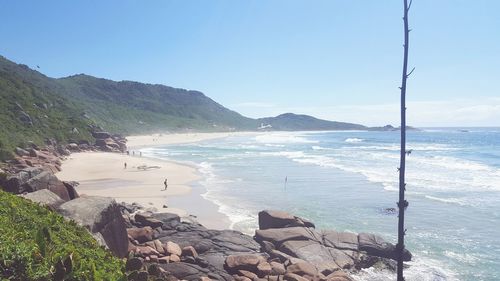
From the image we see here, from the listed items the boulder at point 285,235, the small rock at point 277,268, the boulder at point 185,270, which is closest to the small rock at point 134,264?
the boulder at point 185,270

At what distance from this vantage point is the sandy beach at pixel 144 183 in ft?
81.9

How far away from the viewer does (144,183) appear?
34750 millimetres

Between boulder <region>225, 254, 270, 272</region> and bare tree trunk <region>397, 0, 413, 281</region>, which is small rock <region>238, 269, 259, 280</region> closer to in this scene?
boulder <region>225, 254, 270, 272</region>

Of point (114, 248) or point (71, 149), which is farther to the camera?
point (71, 149)

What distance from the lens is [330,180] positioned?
121ft

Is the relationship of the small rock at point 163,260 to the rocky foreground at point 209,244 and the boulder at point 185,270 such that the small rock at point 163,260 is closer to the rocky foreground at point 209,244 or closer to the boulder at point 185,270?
the rocky foreground at point 209,244

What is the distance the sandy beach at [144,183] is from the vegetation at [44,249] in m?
12.6

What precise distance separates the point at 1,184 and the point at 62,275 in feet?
34.0

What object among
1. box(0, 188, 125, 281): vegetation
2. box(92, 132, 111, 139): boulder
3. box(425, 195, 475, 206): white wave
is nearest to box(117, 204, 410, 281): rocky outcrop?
box(0, 188, 125, 281): vegetation

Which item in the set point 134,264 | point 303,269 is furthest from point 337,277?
point 134,264

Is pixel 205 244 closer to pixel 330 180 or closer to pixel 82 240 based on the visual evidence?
pixel 82 240

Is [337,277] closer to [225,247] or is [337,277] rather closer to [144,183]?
[225,247]

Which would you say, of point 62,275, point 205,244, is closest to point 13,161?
point 205,244

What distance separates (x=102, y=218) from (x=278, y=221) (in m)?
9.77
